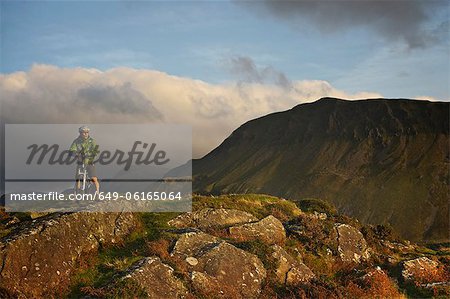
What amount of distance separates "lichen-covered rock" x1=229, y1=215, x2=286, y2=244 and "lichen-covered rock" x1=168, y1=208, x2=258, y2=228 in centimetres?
121

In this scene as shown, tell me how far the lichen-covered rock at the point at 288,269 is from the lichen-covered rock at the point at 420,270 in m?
5.09

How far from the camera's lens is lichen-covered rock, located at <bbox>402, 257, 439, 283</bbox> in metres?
22.5

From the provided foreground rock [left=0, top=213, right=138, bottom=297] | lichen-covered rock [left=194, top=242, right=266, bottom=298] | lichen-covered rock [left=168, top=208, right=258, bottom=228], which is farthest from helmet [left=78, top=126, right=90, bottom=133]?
lichen-covered rock [left=194, top=242, right=266, bottom=298]

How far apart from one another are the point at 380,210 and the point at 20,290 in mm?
189466

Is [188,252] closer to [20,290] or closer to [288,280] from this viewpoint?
[288,280]

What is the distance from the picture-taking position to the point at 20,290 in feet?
57.1

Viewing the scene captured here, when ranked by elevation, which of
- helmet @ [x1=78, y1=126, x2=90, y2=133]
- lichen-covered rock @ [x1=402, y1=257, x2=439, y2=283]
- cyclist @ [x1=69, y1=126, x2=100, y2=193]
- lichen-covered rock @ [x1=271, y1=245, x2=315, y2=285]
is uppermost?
helmet @ [x1=78, y1=126, x2=90, y2=133]

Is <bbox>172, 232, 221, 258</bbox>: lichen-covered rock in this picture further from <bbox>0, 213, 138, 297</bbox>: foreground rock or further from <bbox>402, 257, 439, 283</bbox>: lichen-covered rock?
<bbox>402, 257, 439, 283</bbox>: lichen-covered rock

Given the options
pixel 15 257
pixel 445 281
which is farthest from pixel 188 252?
pixel 445 281

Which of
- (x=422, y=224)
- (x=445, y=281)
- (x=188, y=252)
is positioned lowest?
(x=422, y=224)

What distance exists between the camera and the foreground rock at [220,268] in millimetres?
18547

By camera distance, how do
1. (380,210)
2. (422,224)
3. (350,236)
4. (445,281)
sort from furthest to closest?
(380,210)
(422,224)
(350,236)
(445,281)

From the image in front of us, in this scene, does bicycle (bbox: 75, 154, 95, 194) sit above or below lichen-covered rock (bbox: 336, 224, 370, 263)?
above

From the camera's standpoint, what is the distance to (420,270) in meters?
23.2
